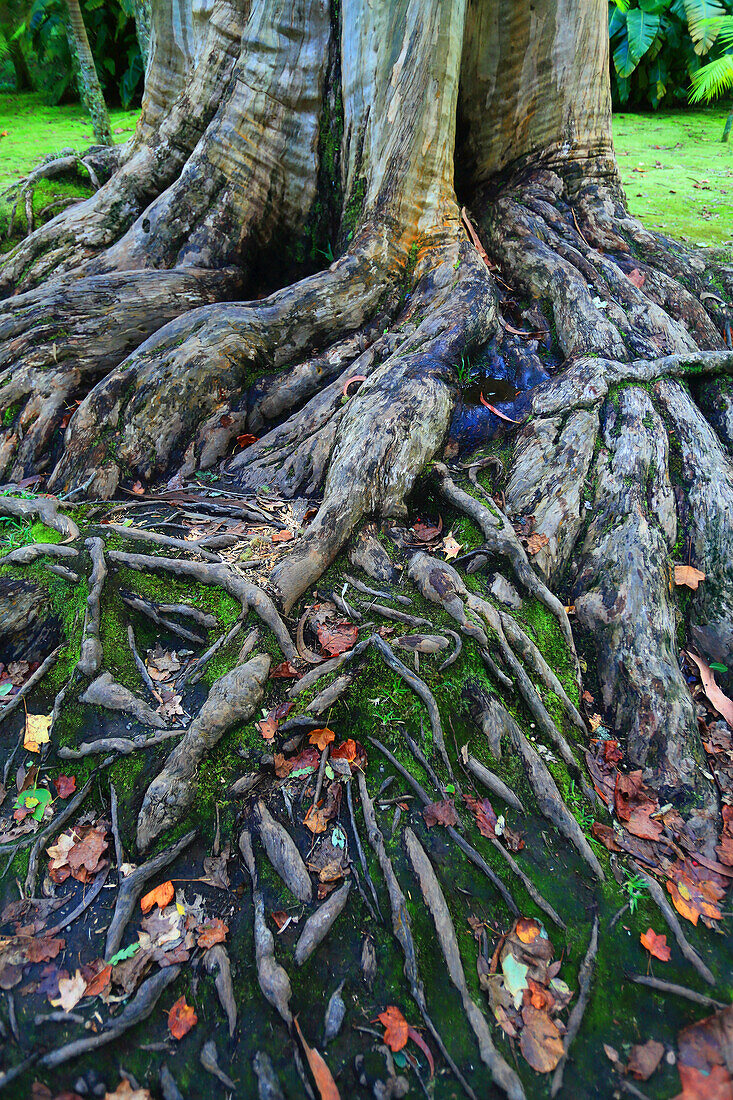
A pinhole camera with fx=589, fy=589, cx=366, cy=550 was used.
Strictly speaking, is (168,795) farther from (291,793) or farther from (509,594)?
(509,594)

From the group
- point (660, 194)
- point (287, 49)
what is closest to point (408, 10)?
point (287, 49)

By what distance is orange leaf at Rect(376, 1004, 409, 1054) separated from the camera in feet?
6.43

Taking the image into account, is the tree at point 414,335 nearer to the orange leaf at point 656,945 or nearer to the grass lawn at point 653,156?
the orange leaf at point 656,945

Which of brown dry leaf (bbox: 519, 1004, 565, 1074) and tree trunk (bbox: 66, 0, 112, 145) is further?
tree trunk (bbox: 66, 0, 112, 145)

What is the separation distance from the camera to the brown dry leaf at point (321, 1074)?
1.85m

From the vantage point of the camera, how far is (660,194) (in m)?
9.09

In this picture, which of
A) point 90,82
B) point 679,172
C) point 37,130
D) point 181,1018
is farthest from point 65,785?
point 37,130

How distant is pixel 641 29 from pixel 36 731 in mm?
19702

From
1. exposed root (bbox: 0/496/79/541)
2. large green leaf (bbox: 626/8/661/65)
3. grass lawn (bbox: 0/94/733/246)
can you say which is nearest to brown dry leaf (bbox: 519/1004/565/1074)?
exposed root (bbox: 0/496/79/541)

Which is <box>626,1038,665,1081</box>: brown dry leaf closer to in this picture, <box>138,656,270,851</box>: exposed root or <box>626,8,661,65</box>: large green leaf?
<box>138,656,270,851</box>: exposed root

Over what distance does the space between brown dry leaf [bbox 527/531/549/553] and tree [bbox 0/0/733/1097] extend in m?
0.05

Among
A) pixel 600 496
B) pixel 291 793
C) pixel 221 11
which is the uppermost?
pixel 221 11

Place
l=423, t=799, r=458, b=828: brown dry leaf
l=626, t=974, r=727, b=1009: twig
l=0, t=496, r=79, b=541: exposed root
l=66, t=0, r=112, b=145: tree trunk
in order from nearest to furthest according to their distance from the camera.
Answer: l=626, t=974, r=727, b=1009: twig → l=423, t=799, r=458, b=828: brown dry leaf → l=0, t=496, r=79, b=541: exposed root → l=66, t=0, r=112, b=145: tree trunk

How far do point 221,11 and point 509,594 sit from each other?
549 centimetres
